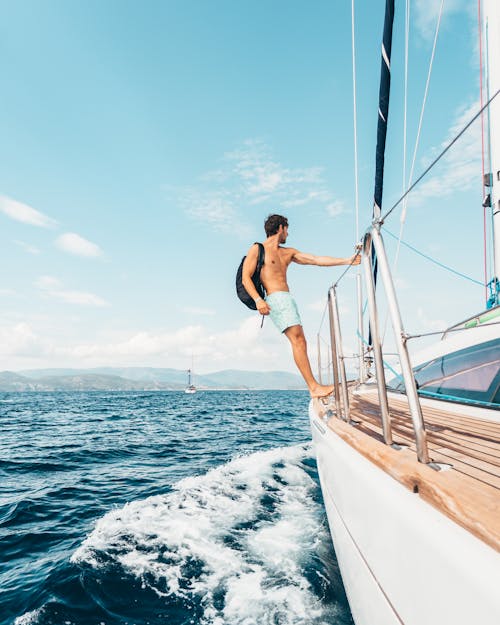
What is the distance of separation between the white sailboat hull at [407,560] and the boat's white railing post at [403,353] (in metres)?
0.19

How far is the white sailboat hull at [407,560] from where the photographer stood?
2.58 ft

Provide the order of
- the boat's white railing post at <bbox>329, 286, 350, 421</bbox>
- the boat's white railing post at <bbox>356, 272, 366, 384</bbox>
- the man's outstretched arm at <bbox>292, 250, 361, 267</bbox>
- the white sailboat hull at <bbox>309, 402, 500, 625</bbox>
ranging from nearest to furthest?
the white sailboat hull at <bbox>309, 402, 500, 625</bbox> → the boat's white railing post at <bbox>329, 286, 350, 421</bbox> → the man's outstretched arm at <bbox>292, 250, 361, 267</bbox> → the boat's white railing post at <bbox>356, 272, 366, 384</bbox>

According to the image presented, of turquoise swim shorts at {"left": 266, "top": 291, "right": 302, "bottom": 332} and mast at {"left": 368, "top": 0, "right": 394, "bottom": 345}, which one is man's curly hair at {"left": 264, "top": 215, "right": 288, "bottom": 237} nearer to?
turquoise swim shorts at {"left": 266, "top": 291, "right": 302, "bottom": 332}

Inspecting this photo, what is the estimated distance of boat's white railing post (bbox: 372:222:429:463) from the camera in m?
1.39

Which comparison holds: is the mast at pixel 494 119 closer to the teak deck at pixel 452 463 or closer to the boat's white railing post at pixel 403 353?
the teak deck at pixel 452 463

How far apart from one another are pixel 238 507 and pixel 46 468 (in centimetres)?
520

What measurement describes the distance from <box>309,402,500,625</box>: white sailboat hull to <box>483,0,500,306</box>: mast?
399cm

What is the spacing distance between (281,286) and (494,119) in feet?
12.9

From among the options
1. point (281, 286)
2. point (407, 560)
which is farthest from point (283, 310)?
point (407, 560)

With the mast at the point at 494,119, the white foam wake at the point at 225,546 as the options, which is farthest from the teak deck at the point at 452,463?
the mast at the point at 494,119

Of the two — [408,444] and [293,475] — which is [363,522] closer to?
[408,444]

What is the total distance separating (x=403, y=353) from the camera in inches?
57.0

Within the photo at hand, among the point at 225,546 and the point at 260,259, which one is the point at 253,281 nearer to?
the point at 260,259

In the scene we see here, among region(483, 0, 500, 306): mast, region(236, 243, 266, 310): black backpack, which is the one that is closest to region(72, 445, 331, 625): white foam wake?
region(236, 243, 266, 310): black backpack
